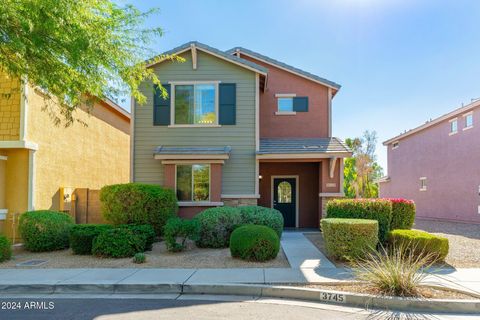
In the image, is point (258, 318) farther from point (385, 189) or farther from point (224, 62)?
point (385, 189)

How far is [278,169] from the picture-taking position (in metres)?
15.4

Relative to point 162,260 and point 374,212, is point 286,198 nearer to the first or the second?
point 374,212

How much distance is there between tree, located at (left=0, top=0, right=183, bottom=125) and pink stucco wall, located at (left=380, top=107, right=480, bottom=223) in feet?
56.4

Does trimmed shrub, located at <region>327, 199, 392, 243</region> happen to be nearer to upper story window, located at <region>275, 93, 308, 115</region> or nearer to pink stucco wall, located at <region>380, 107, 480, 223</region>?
upper story window, located at <region>275, 93, 308, 115</region>

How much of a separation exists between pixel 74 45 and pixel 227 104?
6.59m

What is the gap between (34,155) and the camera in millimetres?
11906

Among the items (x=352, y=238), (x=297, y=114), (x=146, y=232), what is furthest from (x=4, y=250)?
(x=297, y=114)

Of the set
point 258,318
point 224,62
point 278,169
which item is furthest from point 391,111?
point 258,318

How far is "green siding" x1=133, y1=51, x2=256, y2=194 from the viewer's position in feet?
43.9

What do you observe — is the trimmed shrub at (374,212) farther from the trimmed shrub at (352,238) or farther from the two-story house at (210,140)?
the two-story house at (210,140)

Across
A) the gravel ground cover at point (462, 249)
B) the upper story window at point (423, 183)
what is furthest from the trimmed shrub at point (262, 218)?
the upper story window at point (423, 183)

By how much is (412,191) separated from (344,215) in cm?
1787

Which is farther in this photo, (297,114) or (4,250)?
(297,114)

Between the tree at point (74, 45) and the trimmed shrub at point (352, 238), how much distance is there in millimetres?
6460
